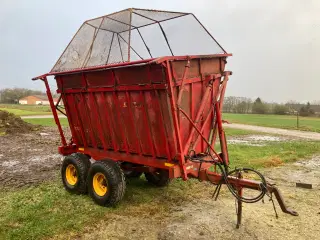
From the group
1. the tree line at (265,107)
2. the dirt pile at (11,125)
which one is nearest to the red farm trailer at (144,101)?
the dirt pile at (11,125)

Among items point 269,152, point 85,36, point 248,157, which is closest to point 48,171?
point 85,36

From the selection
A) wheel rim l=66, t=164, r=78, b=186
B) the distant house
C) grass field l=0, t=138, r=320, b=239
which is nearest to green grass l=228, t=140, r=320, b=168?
grass field l=0, t=138, r=320, b=239

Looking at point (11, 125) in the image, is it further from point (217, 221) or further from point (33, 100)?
point (33, 100)

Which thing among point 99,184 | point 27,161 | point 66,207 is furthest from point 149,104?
point 27,161

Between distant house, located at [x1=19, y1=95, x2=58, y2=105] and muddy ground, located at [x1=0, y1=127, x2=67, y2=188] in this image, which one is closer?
muddy ground, located at [x1=0, y1=127, x2=67, y2=188]

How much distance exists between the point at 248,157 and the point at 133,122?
6.73 metres

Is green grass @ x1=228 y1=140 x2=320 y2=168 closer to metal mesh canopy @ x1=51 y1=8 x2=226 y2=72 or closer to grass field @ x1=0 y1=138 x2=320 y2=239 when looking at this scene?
grass field @ x1=0 y1=138 x2=320 y2=239

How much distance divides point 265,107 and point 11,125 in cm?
3752

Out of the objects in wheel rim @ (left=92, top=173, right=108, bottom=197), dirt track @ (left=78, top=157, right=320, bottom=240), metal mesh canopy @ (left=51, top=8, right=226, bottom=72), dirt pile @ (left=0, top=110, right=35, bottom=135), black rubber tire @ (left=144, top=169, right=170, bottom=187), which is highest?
metal mesh canopy @ (left=51, top=8, right=226, bottom=72)

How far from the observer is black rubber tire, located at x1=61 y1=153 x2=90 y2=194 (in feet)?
24.2

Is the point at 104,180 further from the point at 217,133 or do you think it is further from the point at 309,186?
the point at 309,186

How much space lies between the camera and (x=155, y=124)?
20.1 ft

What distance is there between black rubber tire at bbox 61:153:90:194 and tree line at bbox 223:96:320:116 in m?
41.5

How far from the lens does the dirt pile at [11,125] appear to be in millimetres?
18859
